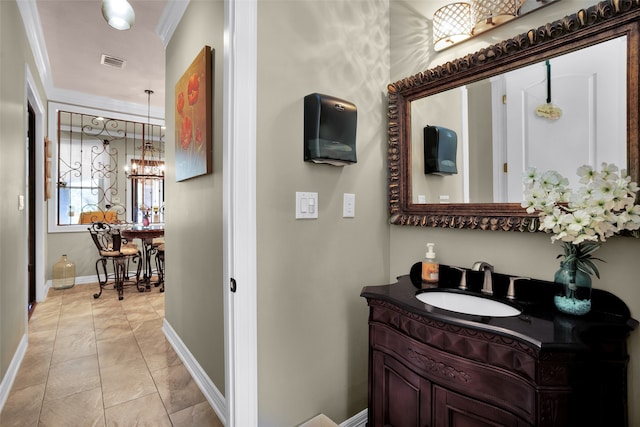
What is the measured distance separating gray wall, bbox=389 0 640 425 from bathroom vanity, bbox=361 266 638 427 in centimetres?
6

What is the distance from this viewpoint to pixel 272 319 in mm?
1366

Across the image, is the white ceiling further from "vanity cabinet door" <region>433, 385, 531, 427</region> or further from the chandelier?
"vanity cabinet door" <region>433, 385, 531, 427</region>

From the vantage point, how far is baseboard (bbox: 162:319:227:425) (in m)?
1.84

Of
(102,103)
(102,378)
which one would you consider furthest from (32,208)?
(102,378)

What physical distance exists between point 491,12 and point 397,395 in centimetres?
154

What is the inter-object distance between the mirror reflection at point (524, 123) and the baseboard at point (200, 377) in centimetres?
→ 155

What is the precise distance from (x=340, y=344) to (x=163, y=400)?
1216mm

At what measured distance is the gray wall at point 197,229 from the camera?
184cm

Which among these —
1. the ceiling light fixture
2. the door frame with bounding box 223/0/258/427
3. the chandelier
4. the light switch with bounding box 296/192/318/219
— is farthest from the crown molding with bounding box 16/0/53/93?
the light switch with bounding box 296/192/318/219

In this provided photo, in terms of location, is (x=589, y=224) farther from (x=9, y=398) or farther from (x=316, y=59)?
(x=9, y=398)

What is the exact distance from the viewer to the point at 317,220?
1.49 meters

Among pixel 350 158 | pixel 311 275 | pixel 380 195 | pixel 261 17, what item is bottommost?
pixel 311 275

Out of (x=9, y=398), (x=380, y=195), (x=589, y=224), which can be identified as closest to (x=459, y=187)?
(x=380, y=195)

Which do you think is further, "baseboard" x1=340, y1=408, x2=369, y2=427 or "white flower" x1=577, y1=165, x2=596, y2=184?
"baseboard" x1=340, y1=408, x2=369, y2=427
